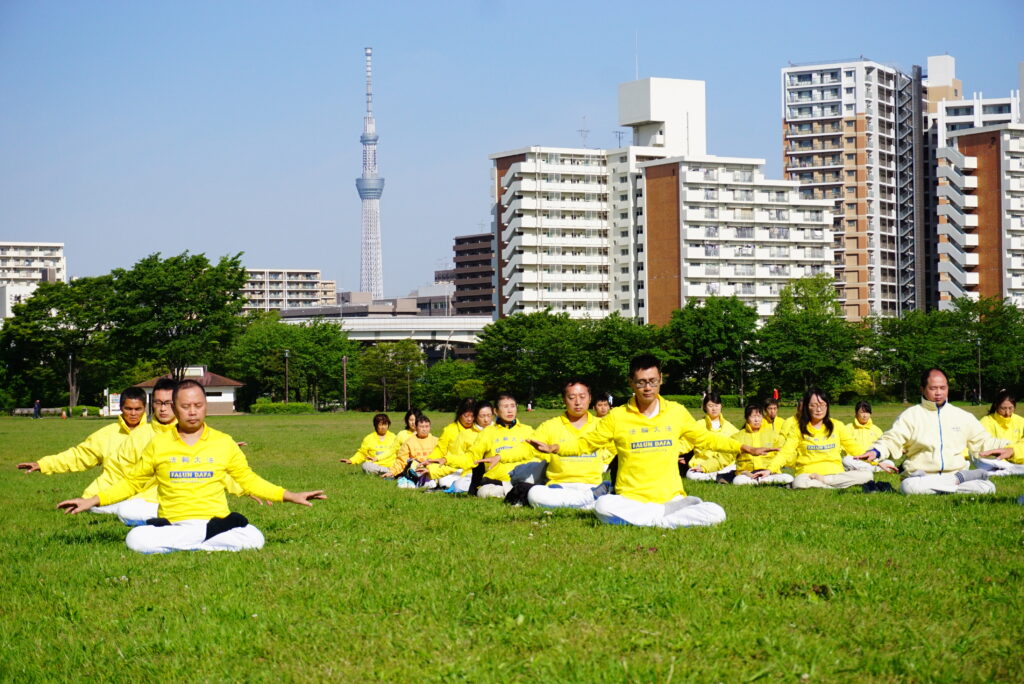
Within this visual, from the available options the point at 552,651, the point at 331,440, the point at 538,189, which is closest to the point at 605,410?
the point at 552,651

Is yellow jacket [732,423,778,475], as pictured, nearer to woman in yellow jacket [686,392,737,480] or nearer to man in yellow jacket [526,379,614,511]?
woman in yellow jacket [686,392,737,480]

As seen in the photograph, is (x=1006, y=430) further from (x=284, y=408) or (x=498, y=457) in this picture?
(x=284, y=408)

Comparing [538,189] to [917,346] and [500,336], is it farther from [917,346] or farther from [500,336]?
[917,346]

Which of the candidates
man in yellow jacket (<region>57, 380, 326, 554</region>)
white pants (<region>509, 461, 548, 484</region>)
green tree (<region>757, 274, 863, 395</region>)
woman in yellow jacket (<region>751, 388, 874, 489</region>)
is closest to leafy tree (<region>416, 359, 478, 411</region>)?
green tree (<region>757, 274, 863, 395</region>)

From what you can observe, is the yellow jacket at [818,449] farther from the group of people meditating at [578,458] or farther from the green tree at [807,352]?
the green tree at [807,352]

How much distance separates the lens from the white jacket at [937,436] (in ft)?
50.2

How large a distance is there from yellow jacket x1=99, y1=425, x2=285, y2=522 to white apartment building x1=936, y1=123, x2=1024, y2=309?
399ft

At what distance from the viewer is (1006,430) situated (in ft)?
64.2

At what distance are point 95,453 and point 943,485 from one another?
10.9 metres

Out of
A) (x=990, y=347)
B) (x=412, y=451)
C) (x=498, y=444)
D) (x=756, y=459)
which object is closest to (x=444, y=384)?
(x=990, y=347)

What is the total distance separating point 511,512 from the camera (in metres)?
14.0

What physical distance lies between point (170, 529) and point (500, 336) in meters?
82.1

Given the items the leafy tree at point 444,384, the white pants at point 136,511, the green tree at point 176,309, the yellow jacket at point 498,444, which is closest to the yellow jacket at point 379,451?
the yellow jacket at point 498,444

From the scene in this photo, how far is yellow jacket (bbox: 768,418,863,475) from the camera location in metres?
17.5
